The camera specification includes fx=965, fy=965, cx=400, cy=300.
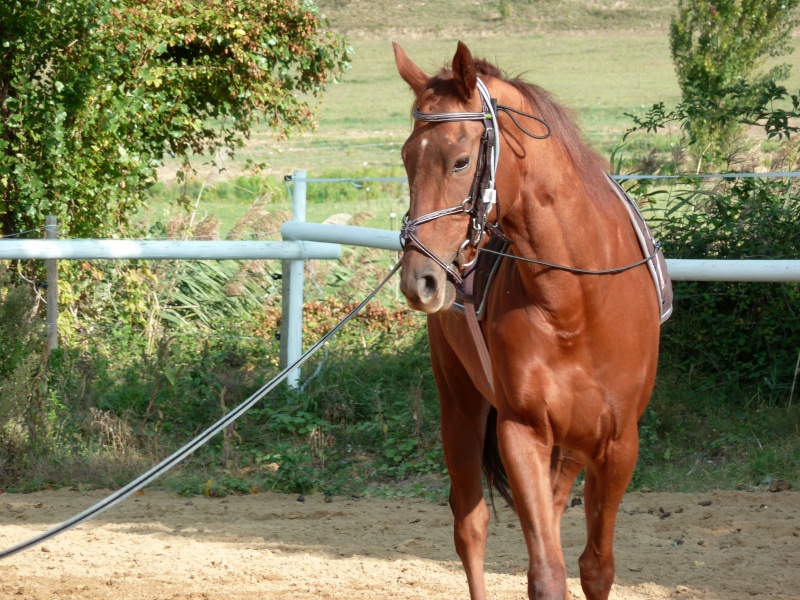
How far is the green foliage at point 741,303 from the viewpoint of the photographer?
6.24m

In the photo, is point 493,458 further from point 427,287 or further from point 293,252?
point 293,252

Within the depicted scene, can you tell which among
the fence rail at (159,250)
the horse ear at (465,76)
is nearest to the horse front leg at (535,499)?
the horse ear at (465,76)

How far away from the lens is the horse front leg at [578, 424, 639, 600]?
3.41m

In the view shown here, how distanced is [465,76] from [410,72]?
0.39m

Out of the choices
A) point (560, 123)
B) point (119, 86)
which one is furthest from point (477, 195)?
point (119, 86)

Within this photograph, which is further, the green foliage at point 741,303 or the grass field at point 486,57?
the grass field at point 486,57

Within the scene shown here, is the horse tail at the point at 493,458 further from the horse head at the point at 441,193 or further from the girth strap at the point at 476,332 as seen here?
the horse head at the point at 441,193

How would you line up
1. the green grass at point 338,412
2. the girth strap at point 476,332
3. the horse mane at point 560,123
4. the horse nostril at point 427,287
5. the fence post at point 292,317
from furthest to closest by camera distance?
the fence post at point 292,317 < the green grass at point 338,412 < the girth strap at point 476,332 < the horse mane at point 560,123 < the horse nostril at point 427,287

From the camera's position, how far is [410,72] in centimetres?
329

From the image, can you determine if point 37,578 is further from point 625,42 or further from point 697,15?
point 625,42

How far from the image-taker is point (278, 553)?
15.7 feet

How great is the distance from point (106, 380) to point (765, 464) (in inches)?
172

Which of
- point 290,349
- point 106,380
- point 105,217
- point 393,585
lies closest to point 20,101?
point 105,217

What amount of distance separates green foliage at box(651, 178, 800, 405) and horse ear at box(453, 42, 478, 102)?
3889 millimetres
